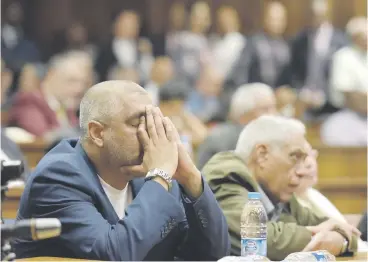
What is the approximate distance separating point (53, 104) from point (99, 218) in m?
5.47

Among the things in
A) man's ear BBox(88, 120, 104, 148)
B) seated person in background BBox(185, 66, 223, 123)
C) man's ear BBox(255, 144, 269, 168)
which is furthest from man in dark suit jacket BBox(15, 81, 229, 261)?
seated person in background BBox(185, 66, 223, 123)

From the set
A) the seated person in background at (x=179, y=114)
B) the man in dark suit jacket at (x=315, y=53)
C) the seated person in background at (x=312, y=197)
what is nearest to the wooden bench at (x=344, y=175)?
the seated person in background at (x=179, y=114)

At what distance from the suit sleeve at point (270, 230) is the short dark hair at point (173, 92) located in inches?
178

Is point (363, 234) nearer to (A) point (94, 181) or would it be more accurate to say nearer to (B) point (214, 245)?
(B) point (214, 245)

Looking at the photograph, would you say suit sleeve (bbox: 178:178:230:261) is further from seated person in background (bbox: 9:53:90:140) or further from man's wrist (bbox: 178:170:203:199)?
seated person in background (bbox: 9:53:90:140)

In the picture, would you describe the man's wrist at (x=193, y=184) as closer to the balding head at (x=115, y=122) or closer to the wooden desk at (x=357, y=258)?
the balding head at (x=115, y=122)

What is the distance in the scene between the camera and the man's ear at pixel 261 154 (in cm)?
353

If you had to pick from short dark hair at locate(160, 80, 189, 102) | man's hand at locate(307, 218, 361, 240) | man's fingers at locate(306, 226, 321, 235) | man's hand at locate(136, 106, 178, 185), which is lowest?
short dark hair at locate(160, 80, 189, 102)

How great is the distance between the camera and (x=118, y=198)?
2877 millimetres

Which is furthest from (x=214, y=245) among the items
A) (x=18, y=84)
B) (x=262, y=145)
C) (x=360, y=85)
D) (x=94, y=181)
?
(x=18, y=84)

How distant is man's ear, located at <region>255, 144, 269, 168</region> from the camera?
11.6ft

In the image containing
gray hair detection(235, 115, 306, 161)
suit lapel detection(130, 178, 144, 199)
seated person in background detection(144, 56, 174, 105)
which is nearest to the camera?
suit lapel detection(130, 178, 144, 199)

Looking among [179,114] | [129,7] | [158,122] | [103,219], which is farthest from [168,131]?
[129,7]

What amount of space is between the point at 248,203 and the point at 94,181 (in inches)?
24.3
